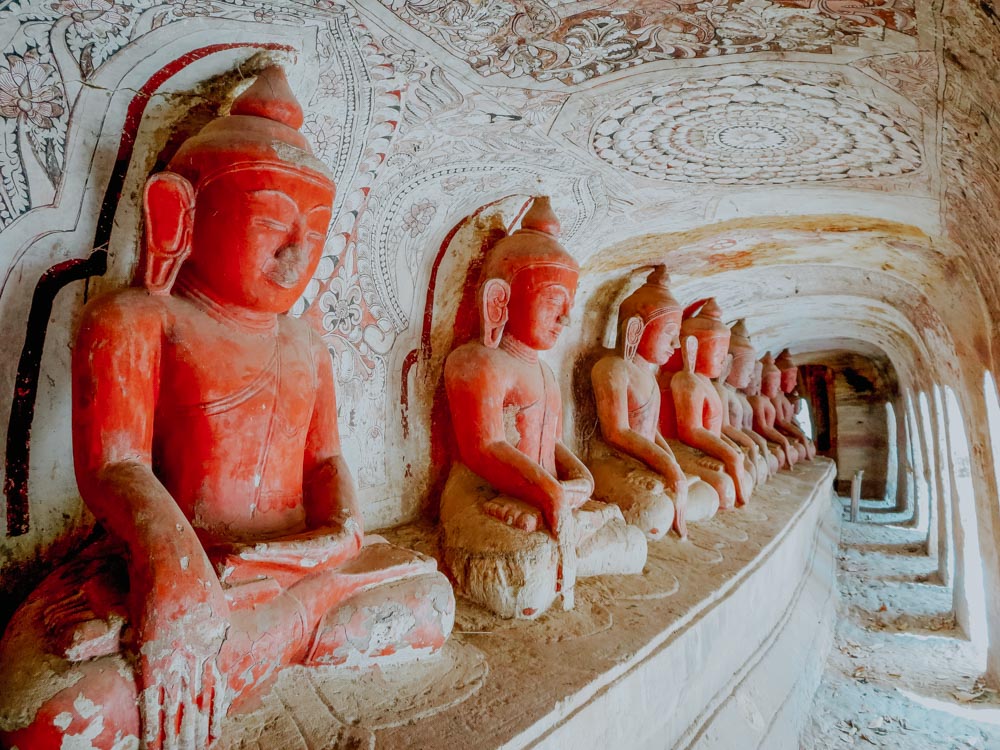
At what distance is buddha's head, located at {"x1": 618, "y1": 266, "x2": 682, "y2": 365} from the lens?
4.58 metres

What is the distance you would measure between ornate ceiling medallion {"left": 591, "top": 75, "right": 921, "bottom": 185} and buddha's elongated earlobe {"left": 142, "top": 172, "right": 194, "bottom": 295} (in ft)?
6.24

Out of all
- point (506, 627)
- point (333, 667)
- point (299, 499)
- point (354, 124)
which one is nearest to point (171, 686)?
point (333, 667)

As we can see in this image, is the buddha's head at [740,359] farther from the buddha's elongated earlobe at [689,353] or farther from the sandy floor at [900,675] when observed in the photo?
the sandy floor at [900,675]

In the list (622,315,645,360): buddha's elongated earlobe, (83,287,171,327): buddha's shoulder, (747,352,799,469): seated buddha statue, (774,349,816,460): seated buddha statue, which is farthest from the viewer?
→ (774,349,816,460): seated buddha statue

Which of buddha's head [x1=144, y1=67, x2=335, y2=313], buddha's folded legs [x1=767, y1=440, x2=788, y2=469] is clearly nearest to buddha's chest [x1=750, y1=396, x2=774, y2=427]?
buddha's folded legs [x1=767, y1=440, x2=788, y2=469]

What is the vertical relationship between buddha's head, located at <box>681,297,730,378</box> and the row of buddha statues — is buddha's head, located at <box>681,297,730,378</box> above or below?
above

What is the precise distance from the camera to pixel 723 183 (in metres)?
3.89

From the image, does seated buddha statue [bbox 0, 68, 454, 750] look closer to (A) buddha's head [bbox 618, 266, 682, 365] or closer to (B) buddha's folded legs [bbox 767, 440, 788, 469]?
(A) buddha's head [bbox 618, 266, 682, 365]

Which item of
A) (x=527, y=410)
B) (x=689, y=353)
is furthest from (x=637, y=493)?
(x=689, y=353)

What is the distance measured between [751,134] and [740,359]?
183 inches

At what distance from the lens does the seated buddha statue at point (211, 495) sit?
4.75 feet

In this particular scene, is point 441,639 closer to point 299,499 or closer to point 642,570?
point 299,499

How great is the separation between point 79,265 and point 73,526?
0.86 metres

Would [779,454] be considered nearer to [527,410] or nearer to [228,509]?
[527,410]
